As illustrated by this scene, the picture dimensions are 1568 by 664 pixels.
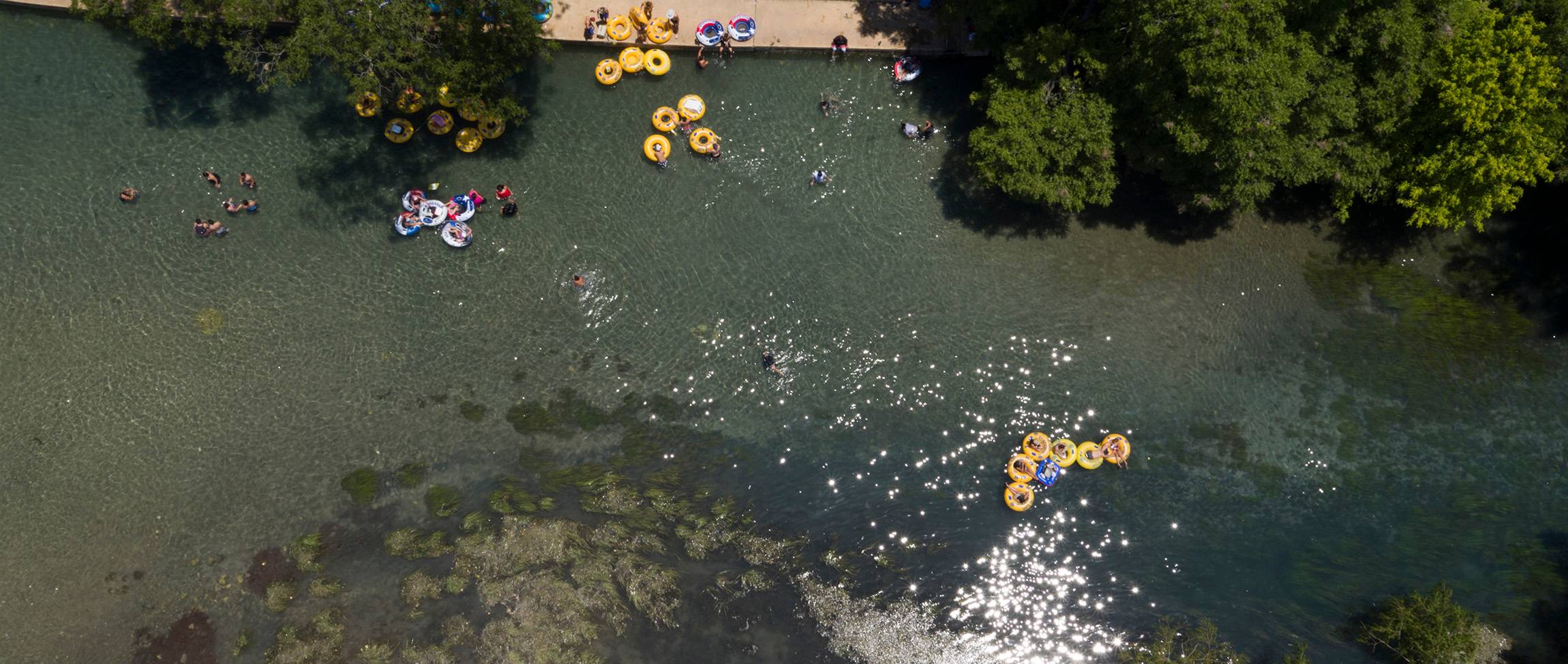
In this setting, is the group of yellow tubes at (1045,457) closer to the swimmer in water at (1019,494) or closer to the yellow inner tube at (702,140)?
the swimmer in water at (1019,494)

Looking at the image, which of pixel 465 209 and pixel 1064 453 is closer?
pixel 1064 453

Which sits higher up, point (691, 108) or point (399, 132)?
point (691, 108)

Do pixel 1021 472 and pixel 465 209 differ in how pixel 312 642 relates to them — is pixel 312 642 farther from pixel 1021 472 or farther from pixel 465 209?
pixel 1021 472

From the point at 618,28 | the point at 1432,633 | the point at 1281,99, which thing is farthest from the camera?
the point at 618,28

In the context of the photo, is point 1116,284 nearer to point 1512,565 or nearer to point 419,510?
point 1512,565

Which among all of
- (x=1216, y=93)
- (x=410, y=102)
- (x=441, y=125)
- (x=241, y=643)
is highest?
(x=1216, y=93)

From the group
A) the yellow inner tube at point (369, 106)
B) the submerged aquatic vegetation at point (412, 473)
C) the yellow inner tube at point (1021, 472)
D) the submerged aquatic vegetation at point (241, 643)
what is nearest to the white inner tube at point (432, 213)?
the yellow inner tube at point (369, 106)

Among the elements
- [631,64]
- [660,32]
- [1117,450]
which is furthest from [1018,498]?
[660,32]
